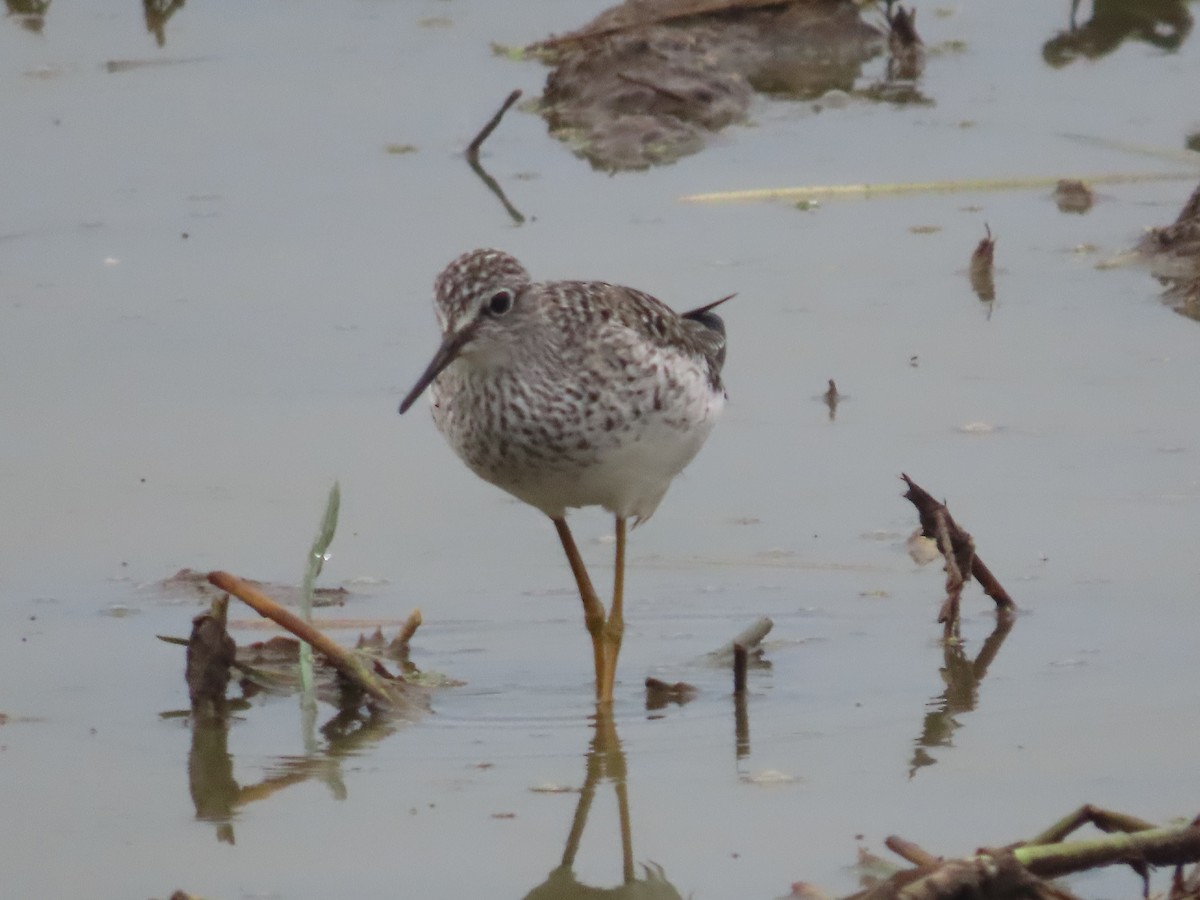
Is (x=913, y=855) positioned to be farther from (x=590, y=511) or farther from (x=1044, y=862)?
(x=590, y=511)

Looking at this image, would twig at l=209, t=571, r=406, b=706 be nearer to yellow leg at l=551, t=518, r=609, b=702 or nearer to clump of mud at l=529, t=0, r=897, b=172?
yellow leg at l=551, t=518, r=609, b=702

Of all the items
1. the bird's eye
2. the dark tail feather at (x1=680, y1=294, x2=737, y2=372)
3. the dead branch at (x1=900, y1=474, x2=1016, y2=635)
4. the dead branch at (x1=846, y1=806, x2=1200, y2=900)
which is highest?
the bird's eye

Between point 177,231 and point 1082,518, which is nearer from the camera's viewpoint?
point 1082,518

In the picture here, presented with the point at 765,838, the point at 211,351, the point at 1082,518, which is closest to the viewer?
the point at 765,838

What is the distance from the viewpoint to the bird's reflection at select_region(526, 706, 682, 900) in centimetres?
462

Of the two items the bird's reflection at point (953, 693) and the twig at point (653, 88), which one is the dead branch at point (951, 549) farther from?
the twig at point (653, 88)

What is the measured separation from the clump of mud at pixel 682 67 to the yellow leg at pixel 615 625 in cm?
441

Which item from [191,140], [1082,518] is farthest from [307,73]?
[1082,518]

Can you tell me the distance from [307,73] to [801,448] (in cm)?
572

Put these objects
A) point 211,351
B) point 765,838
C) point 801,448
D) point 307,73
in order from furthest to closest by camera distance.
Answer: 1. point 307,73
2. point 211,351
3. point 801,448
4. point 765,838

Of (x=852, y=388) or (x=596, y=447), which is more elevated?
(x=596, y=447)

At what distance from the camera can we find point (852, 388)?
7.68m

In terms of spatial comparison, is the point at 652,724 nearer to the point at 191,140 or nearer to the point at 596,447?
the point at 596,447

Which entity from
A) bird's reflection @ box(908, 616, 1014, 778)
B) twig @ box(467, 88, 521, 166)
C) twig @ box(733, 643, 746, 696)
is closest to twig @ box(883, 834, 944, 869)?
bird's reflection @ box(908, 616, 1014, 778)
